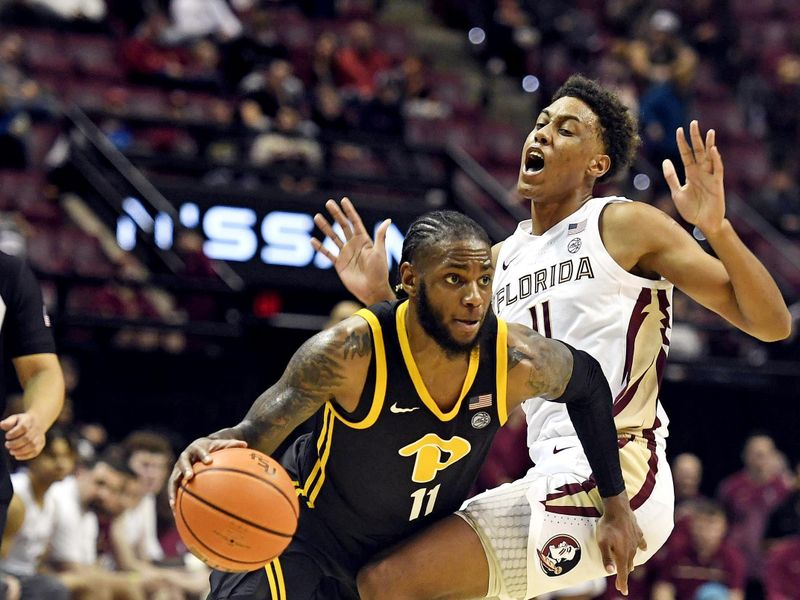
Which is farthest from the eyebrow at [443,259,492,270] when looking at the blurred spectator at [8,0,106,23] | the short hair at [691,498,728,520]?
the blurred spectator at [8,0,106,23]

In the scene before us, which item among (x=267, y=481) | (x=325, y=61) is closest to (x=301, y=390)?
(x=267, y=481)

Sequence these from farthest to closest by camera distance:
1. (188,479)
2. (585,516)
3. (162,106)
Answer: (162,106) → (585,516) → (188,479)

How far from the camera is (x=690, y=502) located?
31.0 feet

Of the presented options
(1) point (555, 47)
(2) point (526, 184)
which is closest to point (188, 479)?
(2) point (526, 184)

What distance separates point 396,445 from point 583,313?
0.88 metres

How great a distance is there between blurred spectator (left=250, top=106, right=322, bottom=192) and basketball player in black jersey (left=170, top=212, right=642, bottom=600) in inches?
270

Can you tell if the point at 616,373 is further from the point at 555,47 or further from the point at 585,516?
the point at 555,47

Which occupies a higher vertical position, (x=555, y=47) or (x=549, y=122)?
(x=555, y=47)

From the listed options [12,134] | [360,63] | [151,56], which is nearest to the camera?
[12,134]

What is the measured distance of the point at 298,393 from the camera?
Answer: 4105mm

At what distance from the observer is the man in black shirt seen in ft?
16.5

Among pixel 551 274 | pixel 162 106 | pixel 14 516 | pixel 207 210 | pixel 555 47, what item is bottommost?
pixel 14 516

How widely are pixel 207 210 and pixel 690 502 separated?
433 cm

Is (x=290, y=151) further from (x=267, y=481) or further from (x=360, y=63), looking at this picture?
(x=267, y=481)
